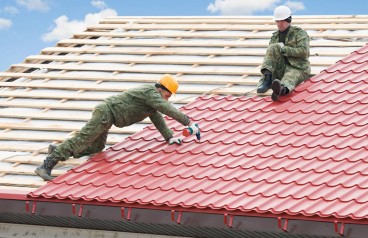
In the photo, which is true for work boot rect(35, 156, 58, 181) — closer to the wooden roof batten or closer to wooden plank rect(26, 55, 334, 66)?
the wooden roof batten

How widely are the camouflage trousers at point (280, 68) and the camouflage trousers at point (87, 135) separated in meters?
2.47

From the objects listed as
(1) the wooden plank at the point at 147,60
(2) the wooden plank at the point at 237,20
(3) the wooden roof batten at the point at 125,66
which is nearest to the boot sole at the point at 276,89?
(3) the wooden roof batten at the point at 125,66

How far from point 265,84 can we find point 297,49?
0.67 meters

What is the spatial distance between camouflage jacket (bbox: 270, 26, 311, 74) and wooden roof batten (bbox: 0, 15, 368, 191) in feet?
1.45

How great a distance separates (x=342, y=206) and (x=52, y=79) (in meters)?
7.60

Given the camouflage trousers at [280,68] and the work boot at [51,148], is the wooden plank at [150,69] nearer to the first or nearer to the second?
the camouflage trousers at [280,68]

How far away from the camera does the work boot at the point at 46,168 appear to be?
44.7ft

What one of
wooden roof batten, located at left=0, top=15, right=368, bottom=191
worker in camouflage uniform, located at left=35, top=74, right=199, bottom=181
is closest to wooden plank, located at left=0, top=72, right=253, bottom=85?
wooden roof batten, located at left=0, top=15, right=368, bottom=191

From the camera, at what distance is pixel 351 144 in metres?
12.6

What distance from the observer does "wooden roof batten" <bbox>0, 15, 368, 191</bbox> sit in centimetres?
1525

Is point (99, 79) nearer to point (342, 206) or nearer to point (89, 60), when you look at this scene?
point (89, 60)

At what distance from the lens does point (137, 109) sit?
551 inches

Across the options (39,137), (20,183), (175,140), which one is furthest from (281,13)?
(20,183)

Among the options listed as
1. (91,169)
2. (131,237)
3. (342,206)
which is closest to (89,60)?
(91,169)
